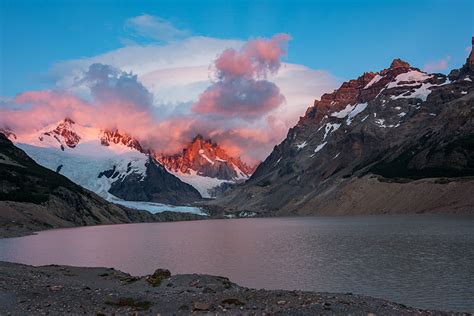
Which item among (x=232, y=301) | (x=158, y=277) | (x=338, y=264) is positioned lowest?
(x=158, y=277)

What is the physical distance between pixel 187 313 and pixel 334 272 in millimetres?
32413

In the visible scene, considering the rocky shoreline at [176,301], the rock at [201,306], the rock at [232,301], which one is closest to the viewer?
the rocky shoreline at [176,301]

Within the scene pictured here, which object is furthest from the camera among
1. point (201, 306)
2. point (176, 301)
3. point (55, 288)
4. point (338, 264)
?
point (338, 264)

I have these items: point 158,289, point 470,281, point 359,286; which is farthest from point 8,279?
point 470,281

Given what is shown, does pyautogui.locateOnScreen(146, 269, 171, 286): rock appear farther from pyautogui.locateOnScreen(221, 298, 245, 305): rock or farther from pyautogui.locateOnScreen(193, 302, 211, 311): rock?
pyautogui.locateOnScreen(193, 302, 211, 311): rock

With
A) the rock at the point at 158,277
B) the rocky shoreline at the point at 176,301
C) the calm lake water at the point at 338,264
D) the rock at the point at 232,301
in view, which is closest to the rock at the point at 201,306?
the rocky shoreline at the point at 176,301

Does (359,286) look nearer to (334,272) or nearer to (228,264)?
(334,272)

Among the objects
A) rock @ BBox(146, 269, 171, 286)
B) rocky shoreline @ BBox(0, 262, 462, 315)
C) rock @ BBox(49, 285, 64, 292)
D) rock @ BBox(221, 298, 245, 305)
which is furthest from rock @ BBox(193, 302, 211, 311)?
rock @ BBox(146, 269, 171, 286)

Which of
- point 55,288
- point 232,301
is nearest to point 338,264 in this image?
point 232,301

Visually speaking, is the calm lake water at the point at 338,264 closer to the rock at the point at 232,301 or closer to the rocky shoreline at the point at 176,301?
the rocky shoreline at the point at 176,301

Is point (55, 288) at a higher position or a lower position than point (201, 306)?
lower

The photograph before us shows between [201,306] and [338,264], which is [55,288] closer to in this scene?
[201,306]

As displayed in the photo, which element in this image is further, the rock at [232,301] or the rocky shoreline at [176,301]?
the rock at [232,301]

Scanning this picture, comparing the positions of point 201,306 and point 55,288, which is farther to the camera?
point 55,288
